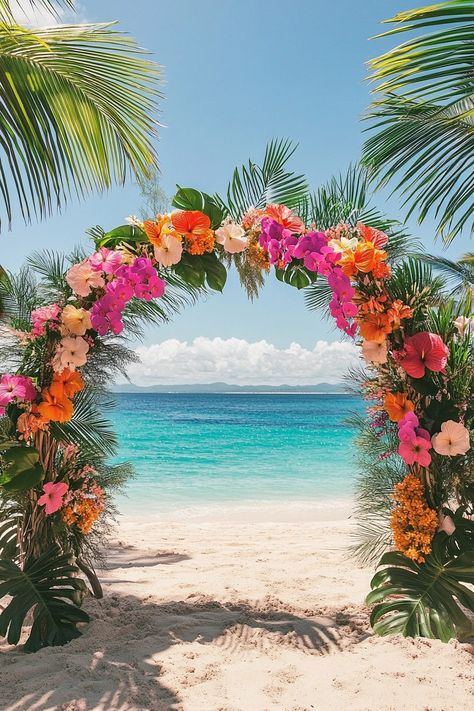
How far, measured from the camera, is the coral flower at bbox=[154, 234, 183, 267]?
286 centimetres

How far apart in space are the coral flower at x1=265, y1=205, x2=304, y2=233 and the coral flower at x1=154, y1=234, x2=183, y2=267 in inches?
21.6

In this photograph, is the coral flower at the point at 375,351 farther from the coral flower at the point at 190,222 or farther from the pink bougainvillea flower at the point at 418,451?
the coral flower at the point at 190,222

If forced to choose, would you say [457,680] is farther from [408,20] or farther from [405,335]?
[408,20]

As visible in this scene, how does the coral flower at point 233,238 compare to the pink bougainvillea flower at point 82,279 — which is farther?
the coral flower at point 233,238

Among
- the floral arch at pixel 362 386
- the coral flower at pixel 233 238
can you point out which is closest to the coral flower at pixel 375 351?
the floral arch at pixel 362 386

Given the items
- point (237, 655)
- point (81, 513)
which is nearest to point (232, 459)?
point (81, 513)

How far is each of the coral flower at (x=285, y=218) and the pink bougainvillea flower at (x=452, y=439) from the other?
1.28 metres

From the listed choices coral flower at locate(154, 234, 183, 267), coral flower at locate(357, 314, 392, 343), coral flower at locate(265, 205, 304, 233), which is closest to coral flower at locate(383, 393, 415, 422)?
coral flower at locate(357, 314, 392, 343)

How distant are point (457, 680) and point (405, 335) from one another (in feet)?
5.02

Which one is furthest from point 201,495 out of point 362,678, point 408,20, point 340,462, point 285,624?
point 408,20

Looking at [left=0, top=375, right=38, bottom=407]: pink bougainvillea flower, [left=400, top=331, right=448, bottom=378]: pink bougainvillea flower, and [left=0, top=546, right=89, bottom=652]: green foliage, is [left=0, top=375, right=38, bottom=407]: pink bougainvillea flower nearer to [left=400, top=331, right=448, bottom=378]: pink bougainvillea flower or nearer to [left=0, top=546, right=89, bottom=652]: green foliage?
[left=0, top=546, right=89, bottom=652]: green foliage

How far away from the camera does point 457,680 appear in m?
2.21

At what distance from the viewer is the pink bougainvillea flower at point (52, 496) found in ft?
9.30

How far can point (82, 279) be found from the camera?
2.81 metres
